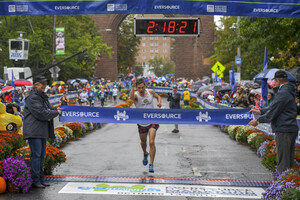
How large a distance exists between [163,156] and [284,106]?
5532mm

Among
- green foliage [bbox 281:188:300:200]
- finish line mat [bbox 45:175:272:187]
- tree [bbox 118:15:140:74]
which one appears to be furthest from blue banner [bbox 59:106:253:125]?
tree [bbox 118:15:140:74]

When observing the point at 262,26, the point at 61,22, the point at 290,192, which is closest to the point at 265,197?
the point at 290,192

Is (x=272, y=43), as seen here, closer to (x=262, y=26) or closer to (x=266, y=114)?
(x=262, y=26)

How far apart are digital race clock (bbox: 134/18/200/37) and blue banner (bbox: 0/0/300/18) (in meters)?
2.28

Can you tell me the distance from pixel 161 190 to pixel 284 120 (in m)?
2.51

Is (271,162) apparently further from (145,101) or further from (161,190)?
(145,101)

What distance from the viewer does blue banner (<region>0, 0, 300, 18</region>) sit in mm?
9836

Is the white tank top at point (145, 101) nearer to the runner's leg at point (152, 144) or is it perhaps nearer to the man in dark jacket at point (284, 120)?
the runner's leg at point (152, 144)

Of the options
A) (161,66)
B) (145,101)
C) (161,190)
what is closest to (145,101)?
(145,101)

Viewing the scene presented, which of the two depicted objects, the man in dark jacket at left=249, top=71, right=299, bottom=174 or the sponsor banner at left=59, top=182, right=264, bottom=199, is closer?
the man in dark jacket at left=249, top=71, right=299, bottom=174

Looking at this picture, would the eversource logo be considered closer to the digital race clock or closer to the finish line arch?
the finish line arch

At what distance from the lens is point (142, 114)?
32.4 feet

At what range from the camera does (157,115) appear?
9.89 meters

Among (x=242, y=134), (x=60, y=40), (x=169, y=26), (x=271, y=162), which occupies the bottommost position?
(x=242, y=134)
